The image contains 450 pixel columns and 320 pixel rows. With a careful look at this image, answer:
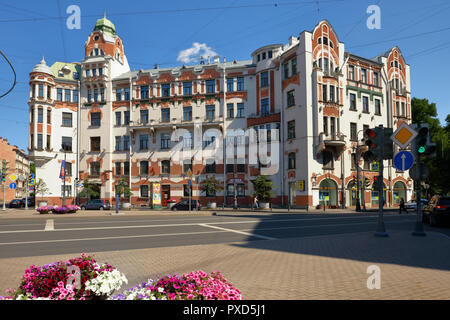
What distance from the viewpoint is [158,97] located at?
147 feet

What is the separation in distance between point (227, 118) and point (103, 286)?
3966 cm

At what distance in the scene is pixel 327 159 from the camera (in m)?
36.7

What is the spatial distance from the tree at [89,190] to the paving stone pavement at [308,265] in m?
37.2

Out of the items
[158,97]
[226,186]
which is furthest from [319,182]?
[158,97]

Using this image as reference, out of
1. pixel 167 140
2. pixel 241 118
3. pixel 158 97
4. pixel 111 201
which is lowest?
pixel 111 201

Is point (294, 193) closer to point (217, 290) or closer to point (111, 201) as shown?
point (111, 201)

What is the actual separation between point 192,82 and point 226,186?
15858 millimetres

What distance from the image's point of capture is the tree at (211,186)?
39656mm

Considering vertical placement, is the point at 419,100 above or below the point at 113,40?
below

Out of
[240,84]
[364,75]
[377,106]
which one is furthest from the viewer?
[240,84]

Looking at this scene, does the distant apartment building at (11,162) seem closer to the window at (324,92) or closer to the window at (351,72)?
the window at (324,92)

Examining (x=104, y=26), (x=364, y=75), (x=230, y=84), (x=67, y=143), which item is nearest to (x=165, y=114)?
(x=230, y=84)

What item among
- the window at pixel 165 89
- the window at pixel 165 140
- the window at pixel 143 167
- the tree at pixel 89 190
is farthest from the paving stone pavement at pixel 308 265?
the window at pixel 165 89

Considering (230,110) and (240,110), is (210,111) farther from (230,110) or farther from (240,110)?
Answer: (240,110)
